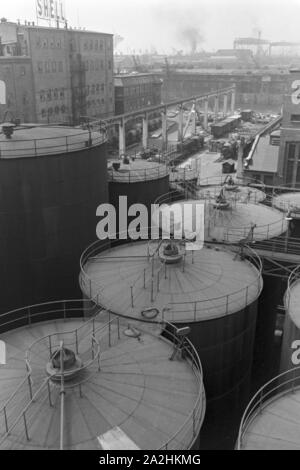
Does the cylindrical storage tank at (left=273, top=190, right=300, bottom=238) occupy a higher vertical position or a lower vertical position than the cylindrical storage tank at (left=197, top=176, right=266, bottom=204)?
lower

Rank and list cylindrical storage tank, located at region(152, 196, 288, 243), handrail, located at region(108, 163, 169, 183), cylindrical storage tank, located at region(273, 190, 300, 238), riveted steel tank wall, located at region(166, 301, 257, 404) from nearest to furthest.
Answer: riveted steel tank wall, located at region(166, 301, 257, 404) < cylindrical storage tank, located at region(152, 196, 288, 243) < cylindrical storage tank, located at region(273, 190, 300, 238) < handrail, located at region(108, 163, 169, 183)

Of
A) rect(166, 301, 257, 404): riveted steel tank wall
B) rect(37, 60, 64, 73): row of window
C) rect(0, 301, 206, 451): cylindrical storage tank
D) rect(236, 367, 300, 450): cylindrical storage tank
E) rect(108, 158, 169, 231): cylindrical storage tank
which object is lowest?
rect(166, 301, 257, 404): riveted steel tank wall

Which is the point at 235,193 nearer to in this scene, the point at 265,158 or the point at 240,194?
the point at 240,194

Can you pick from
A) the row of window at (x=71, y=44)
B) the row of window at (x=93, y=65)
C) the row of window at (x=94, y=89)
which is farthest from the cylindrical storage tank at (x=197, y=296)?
the row of window at (x=93, y=65)

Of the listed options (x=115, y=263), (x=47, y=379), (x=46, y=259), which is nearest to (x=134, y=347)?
(x=47, y=379)

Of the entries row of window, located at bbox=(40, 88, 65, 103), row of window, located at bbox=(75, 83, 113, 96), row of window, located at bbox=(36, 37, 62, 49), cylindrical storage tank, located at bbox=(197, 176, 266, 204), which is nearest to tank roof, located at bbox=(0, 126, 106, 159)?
cylindrical storage tank, located at bbox=(197, 176, 266, 204)

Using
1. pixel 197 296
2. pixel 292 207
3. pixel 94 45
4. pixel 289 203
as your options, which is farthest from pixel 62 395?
pixel 94 45

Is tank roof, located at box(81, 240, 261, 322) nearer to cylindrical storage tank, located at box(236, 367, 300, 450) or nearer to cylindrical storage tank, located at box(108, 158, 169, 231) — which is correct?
cylindrical storage tank, located at box(236, 367, 300, 450)
